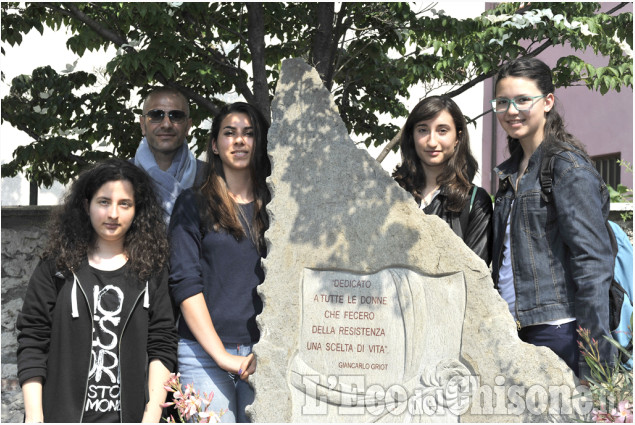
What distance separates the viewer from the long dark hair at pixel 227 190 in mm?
3604

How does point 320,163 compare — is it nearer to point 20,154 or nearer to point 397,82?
point 397,82

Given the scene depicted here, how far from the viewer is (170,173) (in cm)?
422

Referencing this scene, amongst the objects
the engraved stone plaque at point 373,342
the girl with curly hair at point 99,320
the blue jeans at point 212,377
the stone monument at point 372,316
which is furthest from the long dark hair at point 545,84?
the girl with curly hair at point 99,320

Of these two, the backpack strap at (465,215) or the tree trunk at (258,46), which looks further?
the tree trunk at (258,46)

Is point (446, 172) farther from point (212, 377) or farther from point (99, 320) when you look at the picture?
point (99, 320)

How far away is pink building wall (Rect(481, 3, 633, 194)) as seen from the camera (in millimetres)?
10141

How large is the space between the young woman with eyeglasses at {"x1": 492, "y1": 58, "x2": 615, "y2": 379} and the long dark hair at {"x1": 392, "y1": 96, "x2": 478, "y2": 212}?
20cm

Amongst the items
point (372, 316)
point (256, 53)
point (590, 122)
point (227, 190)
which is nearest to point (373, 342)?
point (372, 316)

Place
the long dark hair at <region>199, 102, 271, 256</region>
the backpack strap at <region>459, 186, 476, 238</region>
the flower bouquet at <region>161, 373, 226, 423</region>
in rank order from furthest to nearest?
the backpack strap at <region>459, 186, 476, 238</region>, the long dark hair at <region>199, 102, 271, 256</region>, the flower bouquet at <region>161, 373, 226, 423</region>

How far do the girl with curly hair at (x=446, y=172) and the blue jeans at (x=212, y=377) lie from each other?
3.92 feet

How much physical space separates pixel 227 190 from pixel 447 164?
44.7 inches

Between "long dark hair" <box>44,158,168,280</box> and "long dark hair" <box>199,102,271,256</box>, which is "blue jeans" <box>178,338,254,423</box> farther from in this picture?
"long dark hair" <box>199,102,271,256</box>

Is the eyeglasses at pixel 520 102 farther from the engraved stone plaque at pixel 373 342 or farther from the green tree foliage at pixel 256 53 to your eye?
the green tree foliage at pixel 256 53

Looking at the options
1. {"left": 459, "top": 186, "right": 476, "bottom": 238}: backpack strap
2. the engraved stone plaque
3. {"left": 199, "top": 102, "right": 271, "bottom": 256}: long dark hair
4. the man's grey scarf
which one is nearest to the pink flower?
the engraved stone plaque
